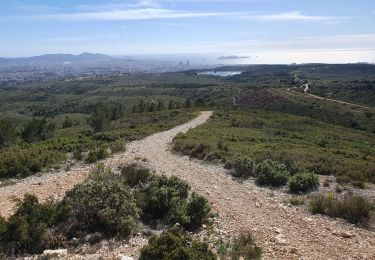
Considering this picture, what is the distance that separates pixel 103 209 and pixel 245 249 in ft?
14.6

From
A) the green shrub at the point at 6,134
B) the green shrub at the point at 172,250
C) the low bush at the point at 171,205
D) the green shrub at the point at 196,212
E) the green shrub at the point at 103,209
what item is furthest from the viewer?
the green shrub at the point at 6,134

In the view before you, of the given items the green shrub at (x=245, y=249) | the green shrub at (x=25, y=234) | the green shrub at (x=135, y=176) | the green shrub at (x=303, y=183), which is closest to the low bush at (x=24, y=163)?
the green shrub at (x=135, y=176)

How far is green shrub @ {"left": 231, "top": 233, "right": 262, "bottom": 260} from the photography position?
9.69 meters

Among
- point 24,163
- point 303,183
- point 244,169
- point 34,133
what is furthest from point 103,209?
point 34,133

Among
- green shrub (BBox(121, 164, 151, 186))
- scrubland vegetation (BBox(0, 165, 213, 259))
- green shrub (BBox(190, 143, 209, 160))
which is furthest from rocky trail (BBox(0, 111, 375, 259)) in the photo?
green shrub (BBox(190, 143, 209, 160))

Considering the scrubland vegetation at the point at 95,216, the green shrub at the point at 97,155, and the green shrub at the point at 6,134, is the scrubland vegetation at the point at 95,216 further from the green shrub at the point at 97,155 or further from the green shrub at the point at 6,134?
the green shrub at the point at 6,134

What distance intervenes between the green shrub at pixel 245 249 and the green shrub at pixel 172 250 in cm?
64

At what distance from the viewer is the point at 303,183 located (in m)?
16.6

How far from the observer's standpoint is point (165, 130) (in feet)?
145

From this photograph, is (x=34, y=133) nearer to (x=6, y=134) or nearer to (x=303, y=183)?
(x=6, y=134)

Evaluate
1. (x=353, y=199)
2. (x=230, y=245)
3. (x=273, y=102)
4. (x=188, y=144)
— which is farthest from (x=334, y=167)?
(x=273, y=102)

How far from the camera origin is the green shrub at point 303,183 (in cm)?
1645

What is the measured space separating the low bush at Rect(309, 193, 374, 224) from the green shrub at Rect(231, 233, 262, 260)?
359 cm

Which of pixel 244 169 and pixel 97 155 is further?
pixel 97 155
